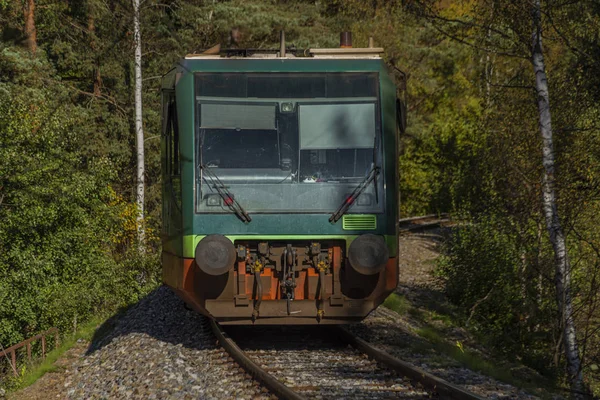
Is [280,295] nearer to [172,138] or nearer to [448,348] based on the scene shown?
[172,138]

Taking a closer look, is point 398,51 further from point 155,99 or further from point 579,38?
point 579,38

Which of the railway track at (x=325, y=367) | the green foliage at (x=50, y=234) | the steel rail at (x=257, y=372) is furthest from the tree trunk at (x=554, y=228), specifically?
the green foliage at (x=50, y=234)

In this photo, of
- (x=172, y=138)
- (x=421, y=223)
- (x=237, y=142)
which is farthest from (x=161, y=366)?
(x=421, y=223)

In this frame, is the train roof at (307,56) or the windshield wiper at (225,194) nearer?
the windshield wiper at (225,194)

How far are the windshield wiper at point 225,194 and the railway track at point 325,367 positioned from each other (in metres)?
1.36

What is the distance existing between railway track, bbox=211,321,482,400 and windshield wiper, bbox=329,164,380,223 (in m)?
1.36

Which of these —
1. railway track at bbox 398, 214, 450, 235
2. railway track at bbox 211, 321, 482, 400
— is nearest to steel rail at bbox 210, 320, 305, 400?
railway track at bbox 211, 321, 482, 400

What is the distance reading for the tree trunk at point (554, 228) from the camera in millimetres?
12031

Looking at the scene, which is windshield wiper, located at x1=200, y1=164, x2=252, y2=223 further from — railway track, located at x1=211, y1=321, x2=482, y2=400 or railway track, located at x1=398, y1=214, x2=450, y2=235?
railway track, located at x1=398, y1=214, x2=450, y2=235

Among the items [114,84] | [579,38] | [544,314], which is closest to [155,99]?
[114,84]

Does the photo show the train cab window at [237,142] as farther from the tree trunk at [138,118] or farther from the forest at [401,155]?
the tree trunk at [138,118]

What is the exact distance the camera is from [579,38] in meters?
12.3

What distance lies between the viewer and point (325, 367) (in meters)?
8.68

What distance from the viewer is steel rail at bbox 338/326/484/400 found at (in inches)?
271
